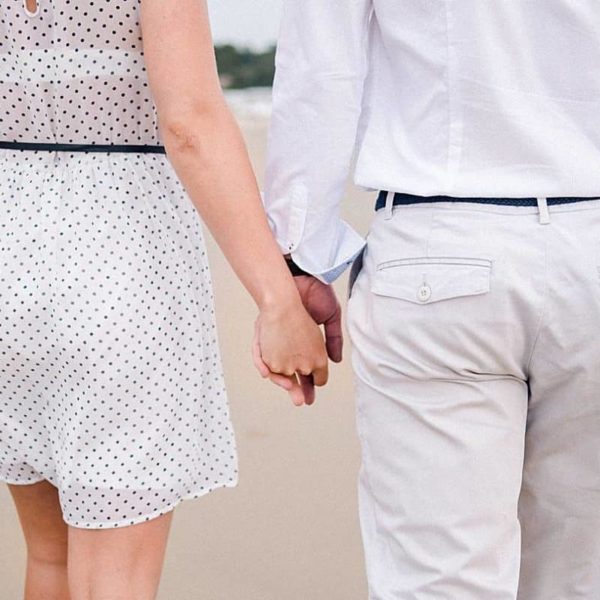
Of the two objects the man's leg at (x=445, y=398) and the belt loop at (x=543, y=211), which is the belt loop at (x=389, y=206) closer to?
the man's leg at (x=445, y=398)

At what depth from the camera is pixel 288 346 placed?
1702mm

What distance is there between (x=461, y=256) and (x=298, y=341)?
11.1 inches

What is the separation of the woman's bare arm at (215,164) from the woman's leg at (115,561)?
28 centimetres

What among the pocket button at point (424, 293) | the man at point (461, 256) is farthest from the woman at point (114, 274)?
the pocket button at point (424, 293)

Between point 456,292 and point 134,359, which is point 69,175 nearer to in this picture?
point 134,359

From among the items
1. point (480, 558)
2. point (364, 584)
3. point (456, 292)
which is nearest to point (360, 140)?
point (456, 292)

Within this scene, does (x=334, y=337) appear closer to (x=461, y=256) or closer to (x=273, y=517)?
(x=461, y=256)

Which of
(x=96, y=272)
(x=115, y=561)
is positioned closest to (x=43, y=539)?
(x=115, y=561)

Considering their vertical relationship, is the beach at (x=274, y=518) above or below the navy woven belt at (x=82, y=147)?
below

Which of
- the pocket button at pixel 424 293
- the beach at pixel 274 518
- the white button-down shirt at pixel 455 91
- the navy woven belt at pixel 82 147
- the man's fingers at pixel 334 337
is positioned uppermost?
the white button-down shirt at pixel 455 91

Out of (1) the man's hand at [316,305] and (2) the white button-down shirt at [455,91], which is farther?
(1) the man's hand at [316,305]

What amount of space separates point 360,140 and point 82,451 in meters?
0.52

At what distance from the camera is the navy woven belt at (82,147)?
5.76 ft

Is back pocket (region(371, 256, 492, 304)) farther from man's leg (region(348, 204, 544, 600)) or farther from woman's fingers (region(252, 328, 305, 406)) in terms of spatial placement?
woman's fingers (region(252, 328, 305, 406))
